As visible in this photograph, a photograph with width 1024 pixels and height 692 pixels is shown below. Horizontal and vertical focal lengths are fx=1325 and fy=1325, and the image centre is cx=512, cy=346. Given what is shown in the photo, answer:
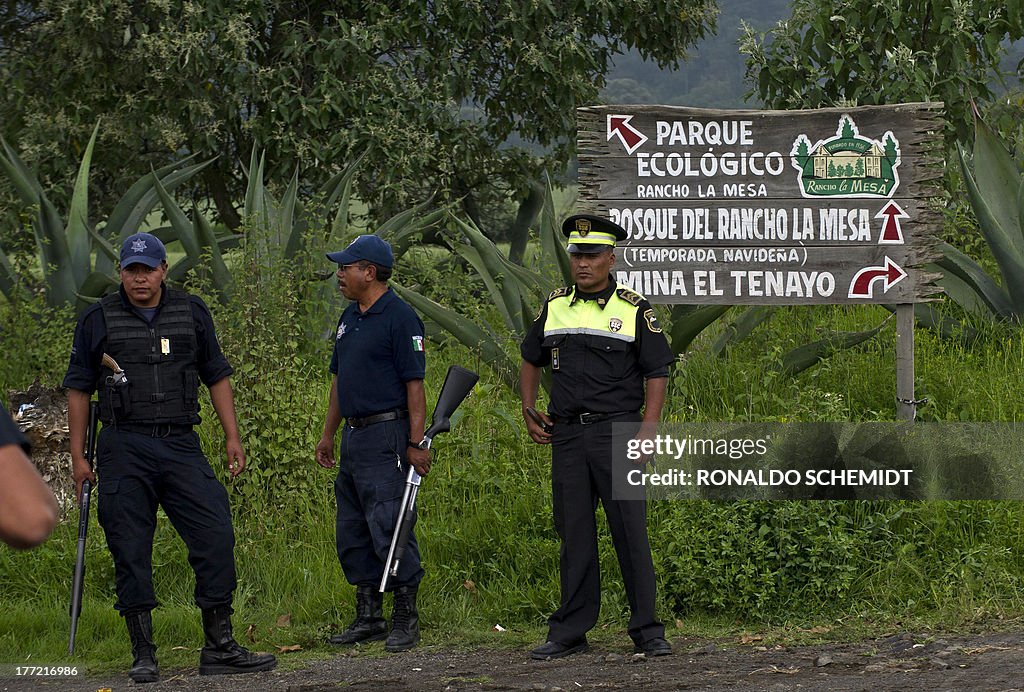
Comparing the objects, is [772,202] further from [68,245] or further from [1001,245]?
[68,245]

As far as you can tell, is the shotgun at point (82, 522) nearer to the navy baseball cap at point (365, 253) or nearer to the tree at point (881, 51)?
the navy baseball cap at point (365, 253)

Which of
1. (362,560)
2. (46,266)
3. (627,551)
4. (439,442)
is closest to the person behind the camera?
(627,551)

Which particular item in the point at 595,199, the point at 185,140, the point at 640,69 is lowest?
the point at 595,199

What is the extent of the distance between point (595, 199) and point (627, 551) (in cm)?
232

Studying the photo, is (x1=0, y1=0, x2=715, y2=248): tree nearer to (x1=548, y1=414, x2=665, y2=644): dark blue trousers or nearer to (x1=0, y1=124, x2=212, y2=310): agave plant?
(x1=0, y1=124, x2=212, y2=310): agave plant

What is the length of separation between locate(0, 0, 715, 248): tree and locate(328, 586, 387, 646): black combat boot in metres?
6.03

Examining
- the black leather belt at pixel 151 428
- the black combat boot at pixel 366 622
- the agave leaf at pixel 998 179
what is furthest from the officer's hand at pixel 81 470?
the agave leaf at pixel 998 179

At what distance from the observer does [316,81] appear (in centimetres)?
A: 1252

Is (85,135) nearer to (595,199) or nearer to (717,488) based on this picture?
(595,199)

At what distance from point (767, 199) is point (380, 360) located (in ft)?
8.25

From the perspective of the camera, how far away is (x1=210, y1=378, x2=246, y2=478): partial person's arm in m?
6.23

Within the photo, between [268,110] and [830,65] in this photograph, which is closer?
[830,65]

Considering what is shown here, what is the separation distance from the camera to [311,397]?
825 centimetres

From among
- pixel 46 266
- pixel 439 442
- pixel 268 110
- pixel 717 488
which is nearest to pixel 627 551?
pixel 717 488
